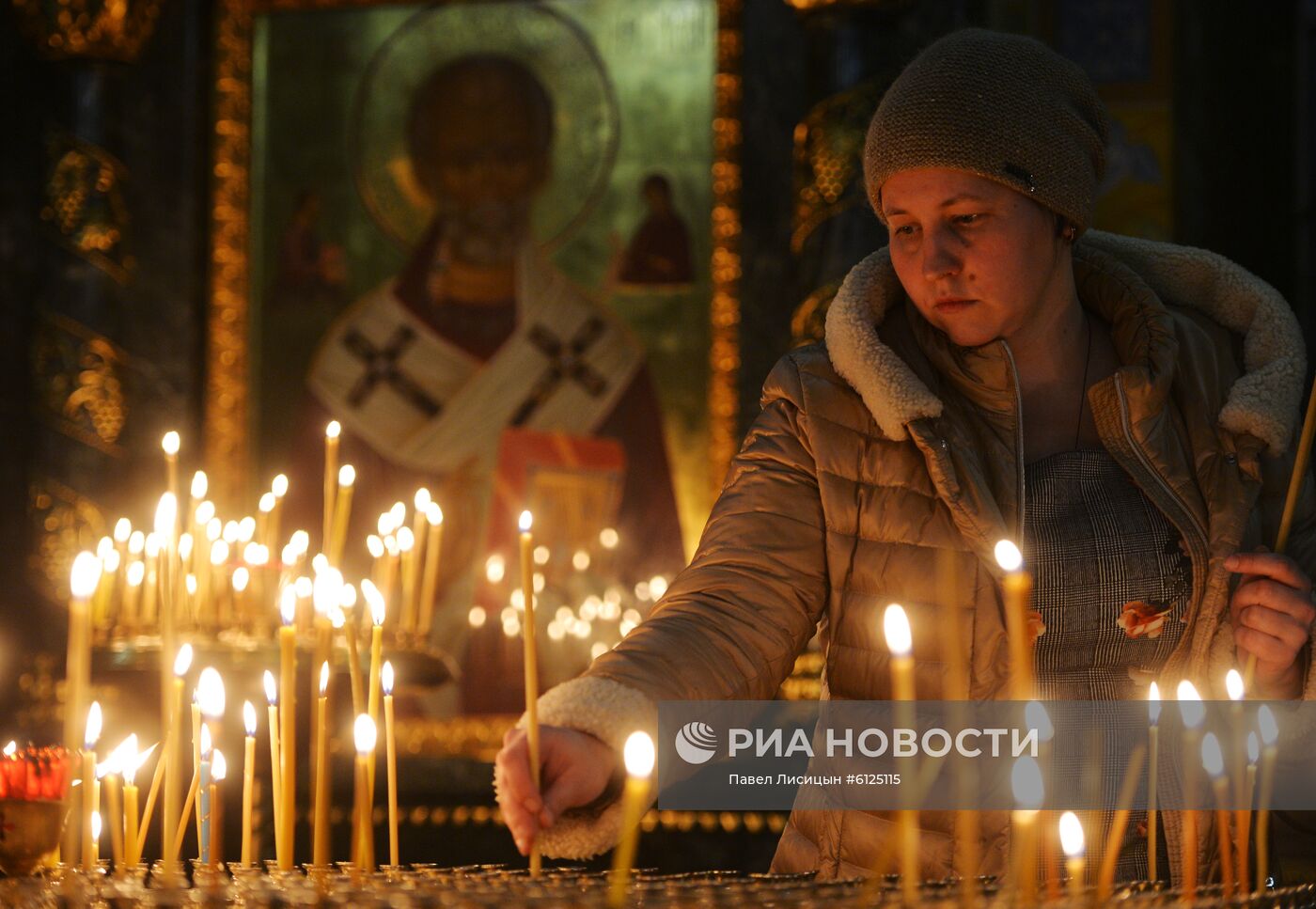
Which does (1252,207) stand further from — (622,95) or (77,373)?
(77,373)

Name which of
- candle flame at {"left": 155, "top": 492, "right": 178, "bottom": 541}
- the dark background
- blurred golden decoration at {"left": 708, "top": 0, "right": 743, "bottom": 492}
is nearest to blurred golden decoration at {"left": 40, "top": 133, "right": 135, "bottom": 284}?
the dark background

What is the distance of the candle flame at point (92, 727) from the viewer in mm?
1395

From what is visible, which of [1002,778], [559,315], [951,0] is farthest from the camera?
[559,315]

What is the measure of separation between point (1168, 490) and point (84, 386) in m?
4.34

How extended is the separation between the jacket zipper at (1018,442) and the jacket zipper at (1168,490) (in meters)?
0.10

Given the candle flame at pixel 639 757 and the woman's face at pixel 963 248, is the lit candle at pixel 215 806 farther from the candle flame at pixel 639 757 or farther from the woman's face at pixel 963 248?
the woman's face at pixel 963 248

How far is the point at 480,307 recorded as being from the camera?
5.27m

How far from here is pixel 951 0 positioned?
16.1 feet

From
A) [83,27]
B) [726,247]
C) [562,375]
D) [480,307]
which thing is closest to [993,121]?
[726,247]

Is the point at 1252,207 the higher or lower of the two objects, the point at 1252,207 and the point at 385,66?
the lower

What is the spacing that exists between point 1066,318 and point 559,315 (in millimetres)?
3460

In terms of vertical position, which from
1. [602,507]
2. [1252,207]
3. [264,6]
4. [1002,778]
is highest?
[264,6]

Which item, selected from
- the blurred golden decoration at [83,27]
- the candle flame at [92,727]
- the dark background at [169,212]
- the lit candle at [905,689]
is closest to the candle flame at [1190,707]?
the lit candle at [905,689]

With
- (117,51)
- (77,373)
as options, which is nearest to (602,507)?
(77,373)
